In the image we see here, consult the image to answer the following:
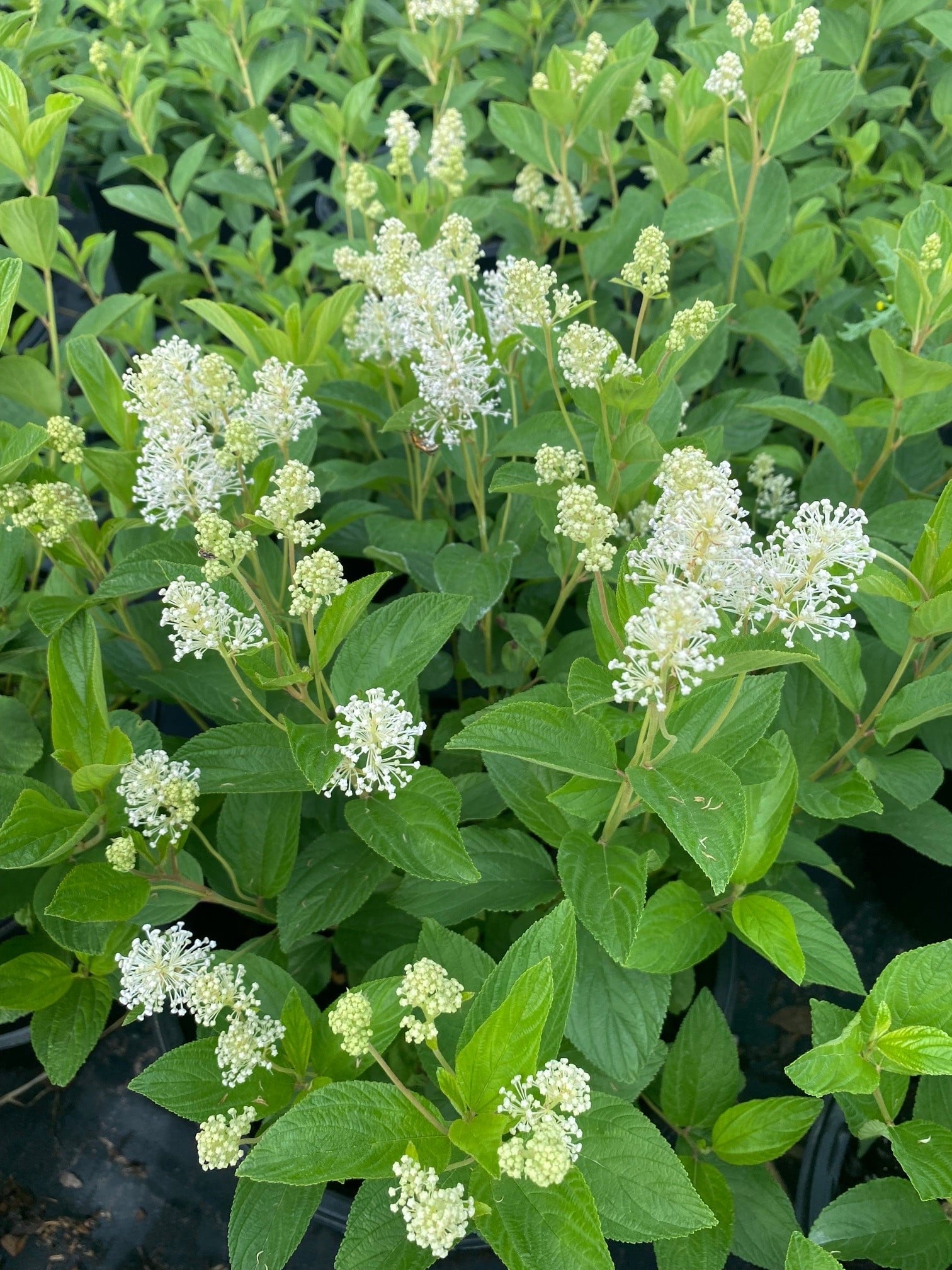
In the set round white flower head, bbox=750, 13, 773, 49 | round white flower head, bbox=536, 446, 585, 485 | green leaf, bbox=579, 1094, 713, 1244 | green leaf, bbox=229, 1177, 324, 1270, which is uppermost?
round white flower head, bbox=750, 13, 773, 49

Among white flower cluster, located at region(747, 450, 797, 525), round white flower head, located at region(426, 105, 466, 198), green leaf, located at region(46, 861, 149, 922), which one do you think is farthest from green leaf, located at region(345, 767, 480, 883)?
round white flower head, located at region(426, 105, 466, 198)

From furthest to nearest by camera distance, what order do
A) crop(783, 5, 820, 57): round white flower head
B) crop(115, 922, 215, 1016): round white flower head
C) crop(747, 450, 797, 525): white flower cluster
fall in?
Result: crop(747, 450, 797, 525): white flower cluster, crop(783, 5, 820, 57): round white flower head, crop(115, 922, 215, 1016): round white flower head

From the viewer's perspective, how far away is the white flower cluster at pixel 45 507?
41.9 inches

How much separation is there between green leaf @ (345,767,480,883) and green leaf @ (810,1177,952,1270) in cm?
60

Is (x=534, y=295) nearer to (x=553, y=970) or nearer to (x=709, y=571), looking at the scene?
(x=709, y=571)

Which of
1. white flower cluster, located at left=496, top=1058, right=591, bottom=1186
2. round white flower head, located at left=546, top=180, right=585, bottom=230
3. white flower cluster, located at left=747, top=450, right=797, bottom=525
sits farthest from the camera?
round white flower head, located at left=546, top=180, right=585, bottom=230

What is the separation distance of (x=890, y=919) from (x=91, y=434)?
87.7 inches

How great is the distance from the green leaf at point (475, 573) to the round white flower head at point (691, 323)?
1.20 ft

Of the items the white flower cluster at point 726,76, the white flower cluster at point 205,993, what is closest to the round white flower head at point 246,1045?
the white flower cluster at point 205,993

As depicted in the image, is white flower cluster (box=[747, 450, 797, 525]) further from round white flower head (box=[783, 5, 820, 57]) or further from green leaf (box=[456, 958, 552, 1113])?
green leaf (box=[456, 958, 552, 1113])

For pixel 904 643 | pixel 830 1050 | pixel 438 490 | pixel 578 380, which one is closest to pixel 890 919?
pixel 904 643

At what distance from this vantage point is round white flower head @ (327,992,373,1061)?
0.77 m

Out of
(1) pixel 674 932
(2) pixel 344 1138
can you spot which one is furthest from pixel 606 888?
(2) pixel 344 1138

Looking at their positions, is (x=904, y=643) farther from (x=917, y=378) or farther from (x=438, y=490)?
(x=438, y=490)
